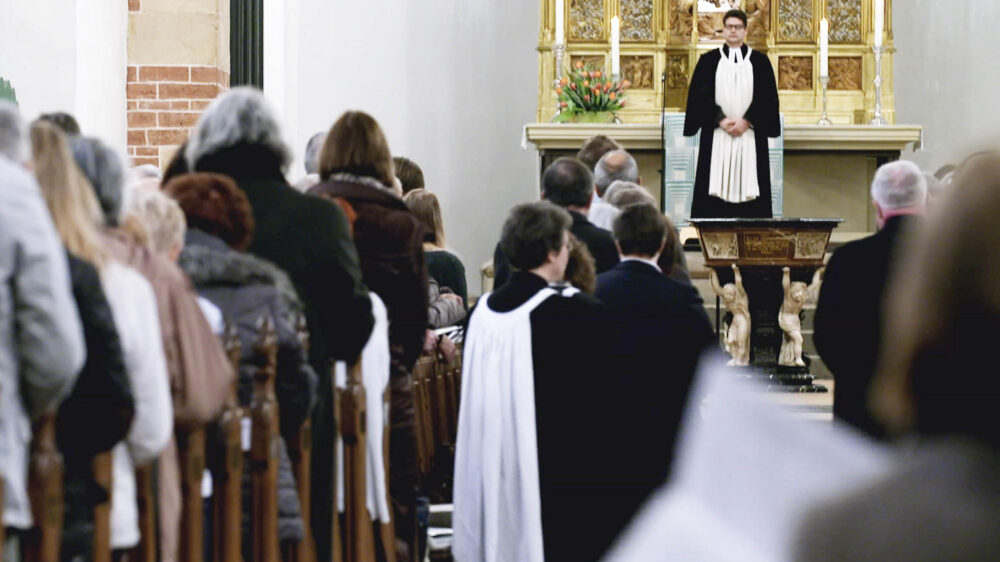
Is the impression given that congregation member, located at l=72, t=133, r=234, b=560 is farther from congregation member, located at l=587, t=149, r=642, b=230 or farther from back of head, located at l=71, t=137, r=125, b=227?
congregation member, located at l=587, t=149, r=642, b=230

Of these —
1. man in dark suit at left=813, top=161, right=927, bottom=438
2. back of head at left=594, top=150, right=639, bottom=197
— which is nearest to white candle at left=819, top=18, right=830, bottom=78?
back of head at left=594, top=150, right=639, bottom=197

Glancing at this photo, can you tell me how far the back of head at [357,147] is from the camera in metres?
4.45

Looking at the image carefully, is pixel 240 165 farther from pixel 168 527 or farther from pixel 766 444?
pixel 766 444

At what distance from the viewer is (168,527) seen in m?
3.13

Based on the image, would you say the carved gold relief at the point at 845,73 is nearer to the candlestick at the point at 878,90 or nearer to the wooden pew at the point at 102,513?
the candlestick at the point at 878,90

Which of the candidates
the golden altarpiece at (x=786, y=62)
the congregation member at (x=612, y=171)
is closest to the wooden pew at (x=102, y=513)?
the congregation member at (x=612, y=171)

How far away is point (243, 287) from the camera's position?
3.50 metres

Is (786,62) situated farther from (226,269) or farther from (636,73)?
(226,269)

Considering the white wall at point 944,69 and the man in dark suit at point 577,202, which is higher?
the white wall at point 944,69

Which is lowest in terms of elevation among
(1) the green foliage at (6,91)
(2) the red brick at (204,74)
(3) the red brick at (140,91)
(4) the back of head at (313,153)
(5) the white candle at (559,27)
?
(4) the back of head at (313,153)

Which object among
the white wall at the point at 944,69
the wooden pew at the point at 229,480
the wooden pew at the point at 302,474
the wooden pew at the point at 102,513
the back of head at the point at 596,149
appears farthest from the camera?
the white wall at the point at 944,69

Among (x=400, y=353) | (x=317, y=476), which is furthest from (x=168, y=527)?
(x=400, y=353)

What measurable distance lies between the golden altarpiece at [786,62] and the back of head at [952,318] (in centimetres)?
1073

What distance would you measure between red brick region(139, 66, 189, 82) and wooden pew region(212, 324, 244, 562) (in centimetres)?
536
